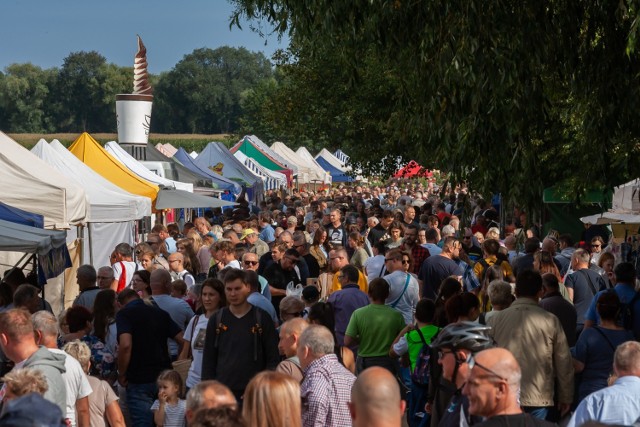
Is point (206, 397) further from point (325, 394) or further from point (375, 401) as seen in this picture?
point (325, 394)

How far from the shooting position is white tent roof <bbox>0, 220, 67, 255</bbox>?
9953 mm

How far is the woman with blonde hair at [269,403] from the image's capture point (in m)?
4.98

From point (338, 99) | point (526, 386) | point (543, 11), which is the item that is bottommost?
point (526, 386)

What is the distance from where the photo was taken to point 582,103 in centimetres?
1047

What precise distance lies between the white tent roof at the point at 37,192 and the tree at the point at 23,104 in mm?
139948

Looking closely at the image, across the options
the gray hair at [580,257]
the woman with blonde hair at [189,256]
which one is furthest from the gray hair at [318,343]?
the woman with blonde hair at [189,256]

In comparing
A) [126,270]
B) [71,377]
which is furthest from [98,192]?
[71,377]

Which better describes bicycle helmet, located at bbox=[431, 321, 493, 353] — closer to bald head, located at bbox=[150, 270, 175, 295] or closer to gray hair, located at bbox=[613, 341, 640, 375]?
gray hair, located at bbox=[613, 341, 640, 375]

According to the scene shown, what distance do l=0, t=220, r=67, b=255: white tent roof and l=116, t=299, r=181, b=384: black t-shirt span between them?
1.40m

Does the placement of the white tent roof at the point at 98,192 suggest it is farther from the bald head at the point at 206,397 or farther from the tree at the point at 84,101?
the tree at the point at 84,101

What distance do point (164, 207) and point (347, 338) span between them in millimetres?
11552

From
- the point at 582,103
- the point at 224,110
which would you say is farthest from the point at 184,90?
the point at 582,103

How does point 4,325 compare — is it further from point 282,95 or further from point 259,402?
point 282,95

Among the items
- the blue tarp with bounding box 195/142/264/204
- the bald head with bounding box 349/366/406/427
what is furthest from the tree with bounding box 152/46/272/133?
the bald head with bounding box 349/366/406/427
